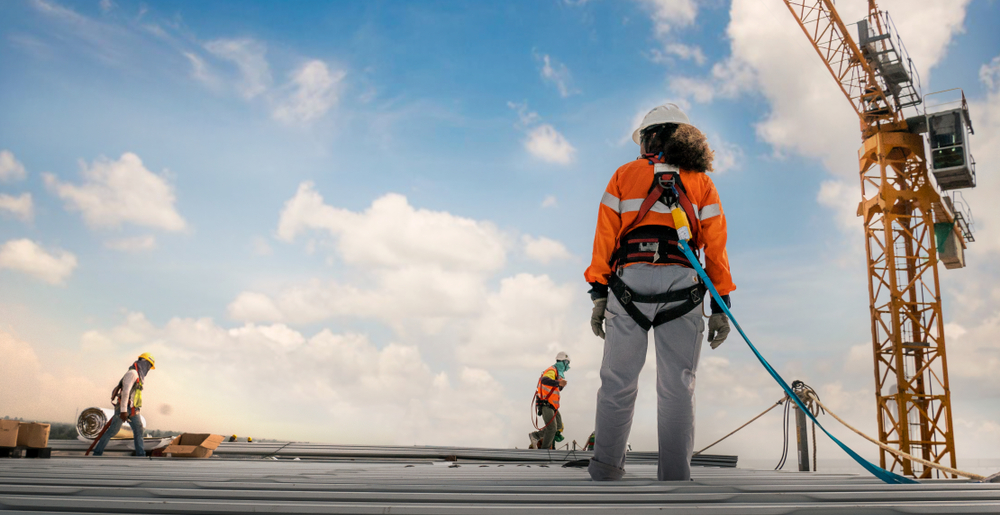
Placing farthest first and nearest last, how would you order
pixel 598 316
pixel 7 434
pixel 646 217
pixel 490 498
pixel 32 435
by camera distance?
1. pixel 32 435
2. pixel 7 434
3. pixel 598 316
4. pixel 646 217
5. pixel 490 498

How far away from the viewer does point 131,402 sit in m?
9.40

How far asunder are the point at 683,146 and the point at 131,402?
29.9 feet

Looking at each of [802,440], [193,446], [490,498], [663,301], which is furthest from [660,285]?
[193,446]

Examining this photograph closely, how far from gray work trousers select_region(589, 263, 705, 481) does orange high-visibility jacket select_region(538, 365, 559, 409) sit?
8.05 metres

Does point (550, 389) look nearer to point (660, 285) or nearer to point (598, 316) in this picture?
point (598, 316)

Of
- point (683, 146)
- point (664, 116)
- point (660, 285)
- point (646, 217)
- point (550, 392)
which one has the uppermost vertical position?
point (664, 116)

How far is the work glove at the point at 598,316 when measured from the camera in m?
3.59

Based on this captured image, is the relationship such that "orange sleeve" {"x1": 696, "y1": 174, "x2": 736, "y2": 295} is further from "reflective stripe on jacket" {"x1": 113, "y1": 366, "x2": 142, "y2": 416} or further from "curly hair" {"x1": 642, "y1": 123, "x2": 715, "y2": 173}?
"reflective stripe on jacket" {"x1": 113, "y1": 366, "x2": 142, "y2": 416}

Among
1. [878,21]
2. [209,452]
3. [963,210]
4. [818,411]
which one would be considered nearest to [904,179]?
[963,210]

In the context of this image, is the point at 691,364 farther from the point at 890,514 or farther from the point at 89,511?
the point at 89,511

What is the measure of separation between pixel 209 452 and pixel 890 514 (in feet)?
25.7

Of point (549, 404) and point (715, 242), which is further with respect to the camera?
point (549, 404)

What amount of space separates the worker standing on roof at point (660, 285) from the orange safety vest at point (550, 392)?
7.84 metres

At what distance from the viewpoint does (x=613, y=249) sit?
11.6 ft
